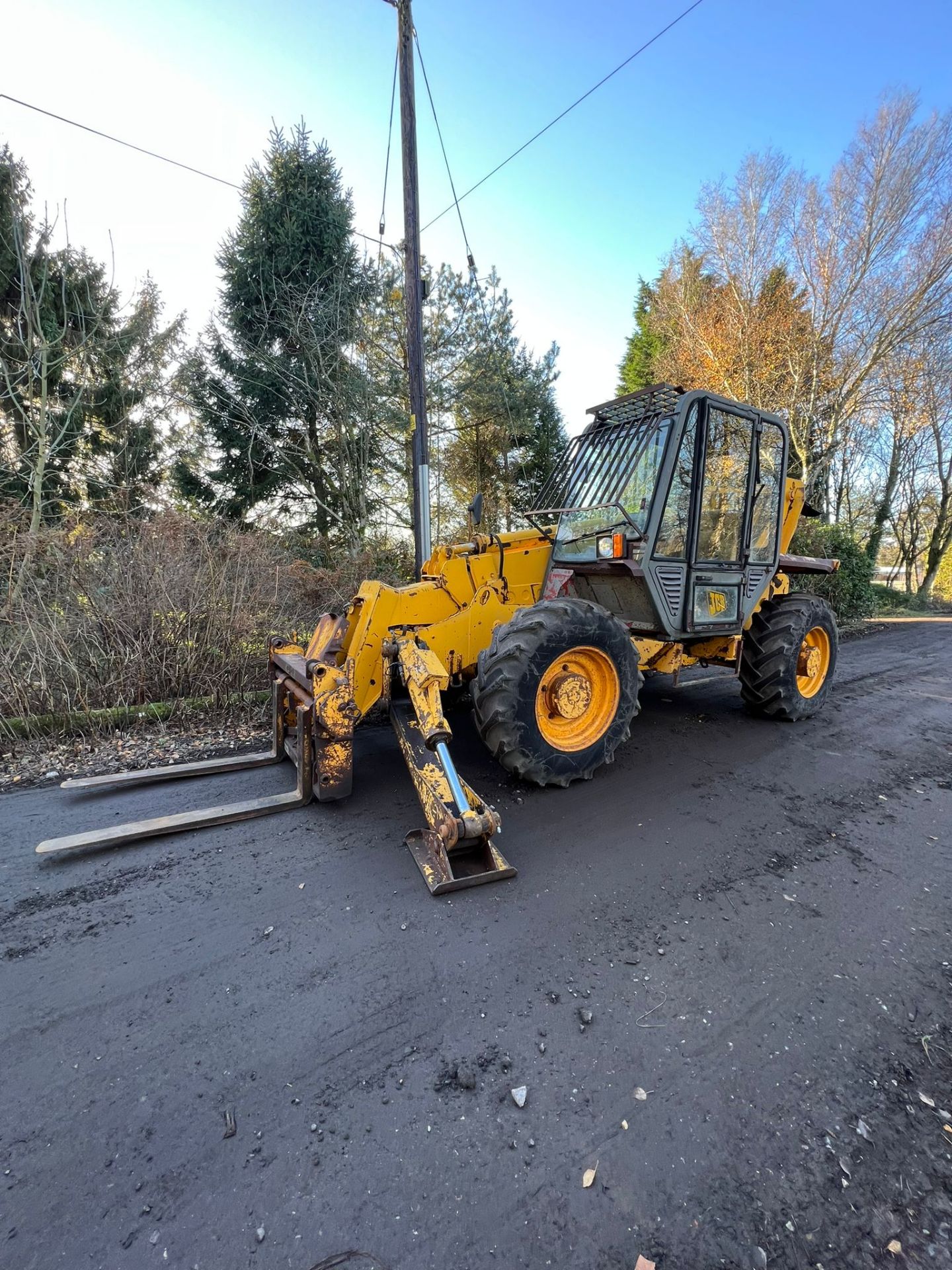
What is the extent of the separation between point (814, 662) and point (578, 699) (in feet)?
10.8

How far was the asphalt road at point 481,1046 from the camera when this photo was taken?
4.55 ft

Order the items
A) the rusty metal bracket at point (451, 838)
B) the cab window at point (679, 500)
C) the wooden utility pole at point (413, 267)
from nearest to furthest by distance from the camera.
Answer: the rusty metal bracket at point (451, 838) < the cab window at point (679, 500) < the wooden utility pole at point (413, 267)

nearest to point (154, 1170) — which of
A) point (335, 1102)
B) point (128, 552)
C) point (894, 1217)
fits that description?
point (335, 1102)

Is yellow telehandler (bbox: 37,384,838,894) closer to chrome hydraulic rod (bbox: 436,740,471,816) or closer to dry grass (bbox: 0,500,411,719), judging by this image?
chrome hydraulic rod (bbox: 436,740,471,816)

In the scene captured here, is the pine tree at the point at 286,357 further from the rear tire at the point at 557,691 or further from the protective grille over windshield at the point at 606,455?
the rear tire at the point at 557,691

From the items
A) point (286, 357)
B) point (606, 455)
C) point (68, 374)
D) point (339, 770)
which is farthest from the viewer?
point (286, 357)

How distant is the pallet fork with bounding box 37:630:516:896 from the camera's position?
2.76 metres

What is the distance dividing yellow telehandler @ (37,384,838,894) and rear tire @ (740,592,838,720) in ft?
0.06

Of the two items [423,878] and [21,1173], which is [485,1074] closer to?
[423,878]

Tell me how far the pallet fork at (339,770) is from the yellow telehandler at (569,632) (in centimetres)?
1

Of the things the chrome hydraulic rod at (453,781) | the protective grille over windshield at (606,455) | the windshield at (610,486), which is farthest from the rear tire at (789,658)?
the chrome hydraulic rod at (453,781)

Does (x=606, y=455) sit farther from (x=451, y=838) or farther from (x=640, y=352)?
(x=640, y=352)

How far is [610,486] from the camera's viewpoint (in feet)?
15.0

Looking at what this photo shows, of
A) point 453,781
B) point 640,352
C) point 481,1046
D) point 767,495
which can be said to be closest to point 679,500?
point 767,495
